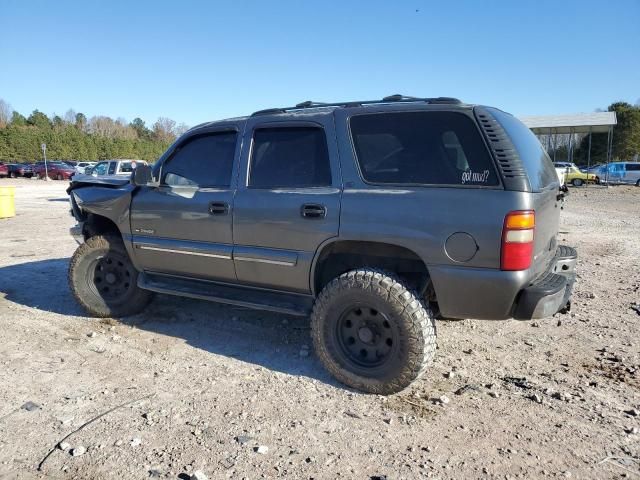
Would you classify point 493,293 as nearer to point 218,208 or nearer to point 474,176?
point 474,176

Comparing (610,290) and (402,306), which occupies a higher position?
(402,306)

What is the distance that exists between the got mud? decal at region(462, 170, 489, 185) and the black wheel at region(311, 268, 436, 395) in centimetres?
84

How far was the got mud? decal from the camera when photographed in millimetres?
3047

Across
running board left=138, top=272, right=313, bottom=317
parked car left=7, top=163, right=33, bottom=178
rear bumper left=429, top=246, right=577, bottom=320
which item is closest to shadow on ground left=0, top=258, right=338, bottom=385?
running board left=138, top=272, right=313, bottom=317

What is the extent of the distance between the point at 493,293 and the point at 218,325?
2.83m

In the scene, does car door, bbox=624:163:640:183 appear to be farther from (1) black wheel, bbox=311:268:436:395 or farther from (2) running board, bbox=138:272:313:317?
(2) running board, bbox=138:272:313:317

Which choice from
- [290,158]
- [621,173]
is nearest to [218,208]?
[290,158]

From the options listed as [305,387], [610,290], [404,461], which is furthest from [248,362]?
[610,290]

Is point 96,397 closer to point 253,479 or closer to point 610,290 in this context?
point 253,479

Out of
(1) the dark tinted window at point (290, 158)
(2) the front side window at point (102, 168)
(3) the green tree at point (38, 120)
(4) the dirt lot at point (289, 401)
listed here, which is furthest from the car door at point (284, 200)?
(3) the green tree at point (38, 120)

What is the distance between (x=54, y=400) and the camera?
3.32 metres

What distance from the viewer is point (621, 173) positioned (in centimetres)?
3181

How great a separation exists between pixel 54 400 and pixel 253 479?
1.74 metres

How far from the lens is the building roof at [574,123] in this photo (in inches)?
1315
